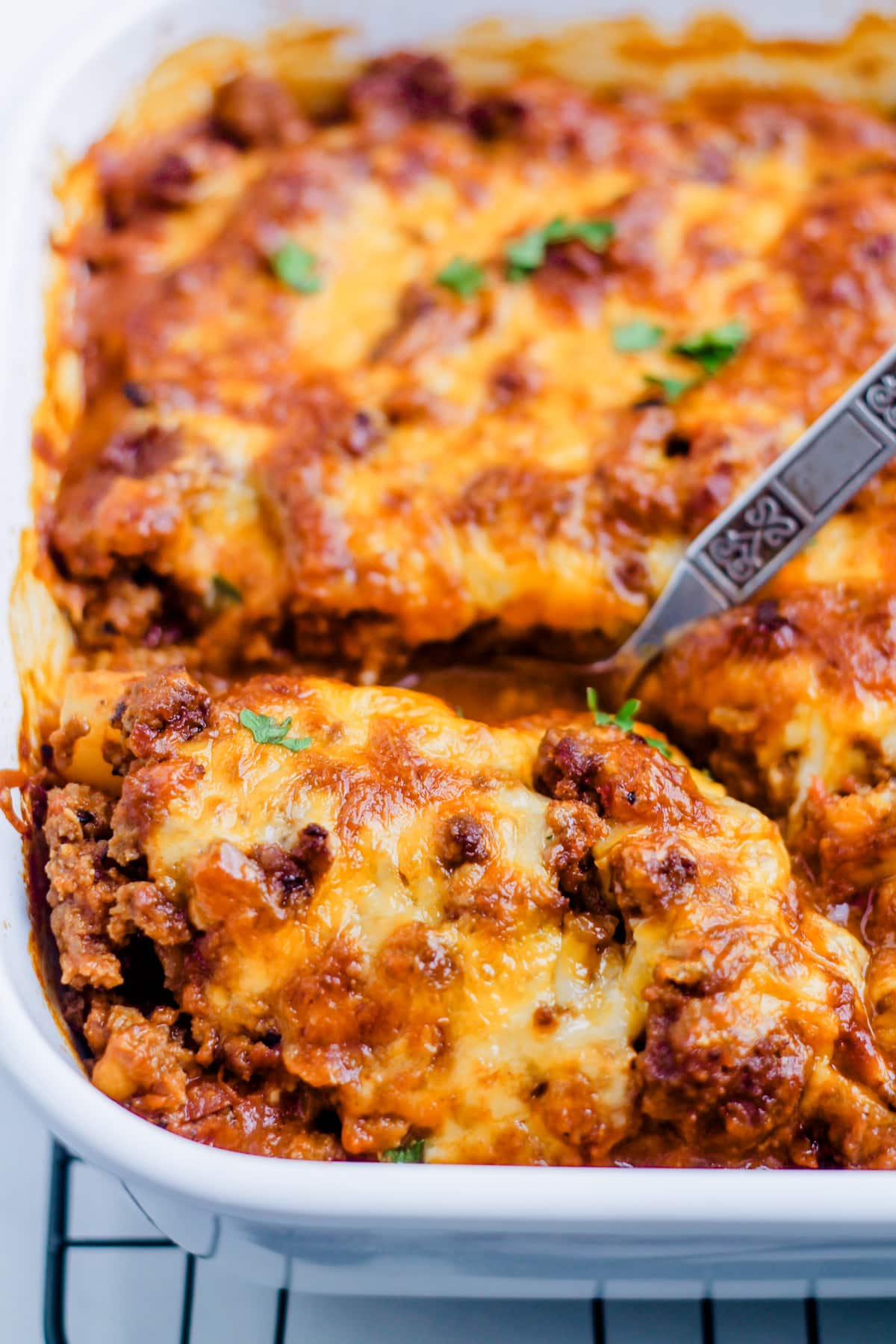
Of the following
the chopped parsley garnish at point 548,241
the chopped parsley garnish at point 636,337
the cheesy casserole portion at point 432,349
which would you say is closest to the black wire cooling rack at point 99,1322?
the cheesy casserole portion at point 432,349

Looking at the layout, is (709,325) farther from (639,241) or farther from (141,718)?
(141,718)

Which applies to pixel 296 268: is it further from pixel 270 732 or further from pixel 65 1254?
pixel 65 1254

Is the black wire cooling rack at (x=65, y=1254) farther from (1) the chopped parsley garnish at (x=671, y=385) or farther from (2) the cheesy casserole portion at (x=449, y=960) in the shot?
(1) the chopped parsley garnish at (x=671, y=385)

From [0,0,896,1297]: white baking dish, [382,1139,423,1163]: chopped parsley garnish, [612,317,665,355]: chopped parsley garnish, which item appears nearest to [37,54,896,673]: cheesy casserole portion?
[612,317,665,355]: chopped parsley garnish

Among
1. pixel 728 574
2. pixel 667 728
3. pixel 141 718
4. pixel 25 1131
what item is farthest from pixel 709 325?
pixel 25 1131

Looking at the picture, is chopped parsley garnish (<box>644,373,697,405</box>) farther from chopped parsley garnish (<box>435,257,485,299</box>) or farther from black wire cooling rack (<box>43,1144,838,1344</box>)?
black wire cooling rack (<box>43,1144,838,1344</box>)
